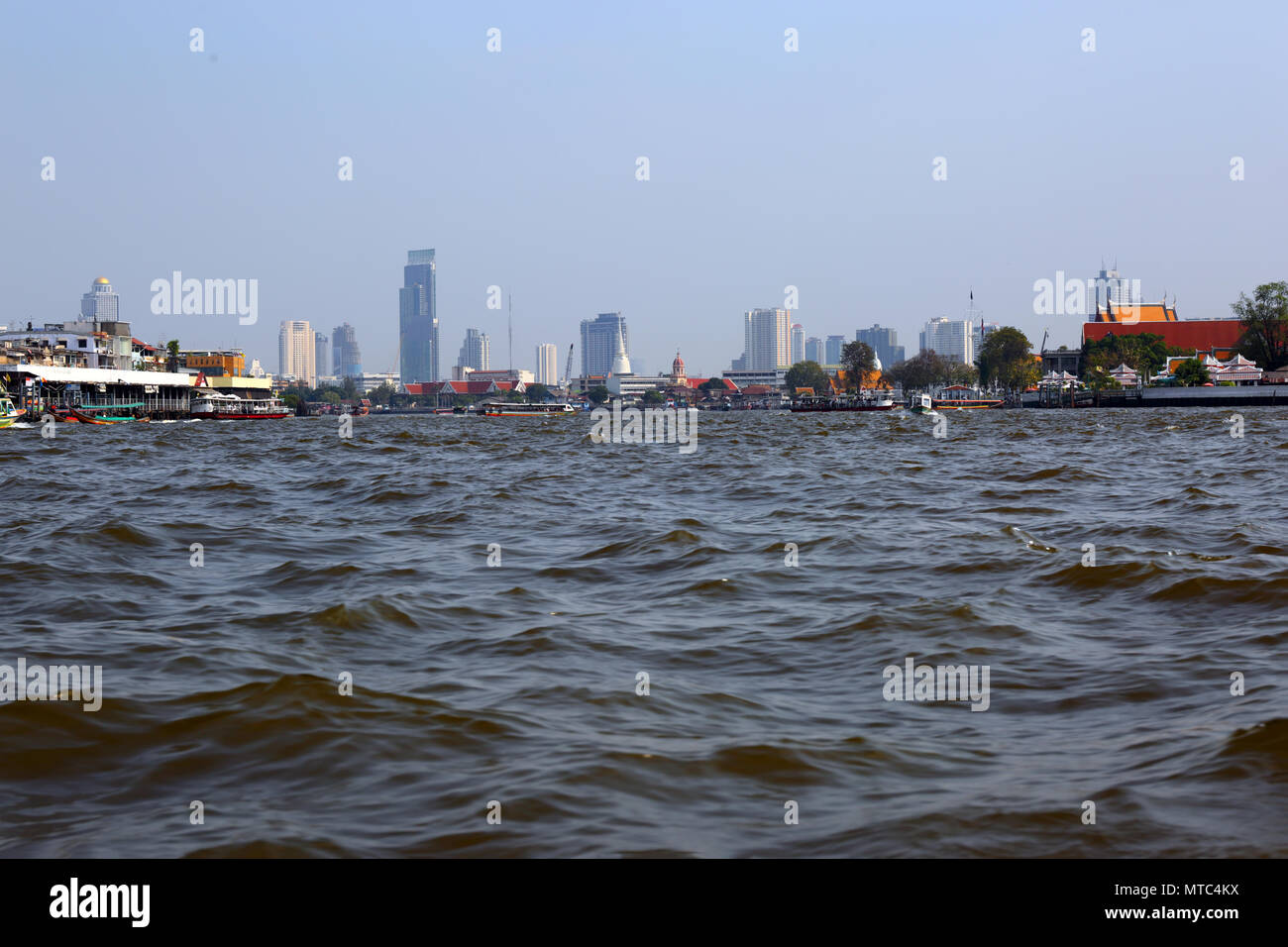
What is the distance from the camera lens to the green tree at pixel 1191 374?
411 feet

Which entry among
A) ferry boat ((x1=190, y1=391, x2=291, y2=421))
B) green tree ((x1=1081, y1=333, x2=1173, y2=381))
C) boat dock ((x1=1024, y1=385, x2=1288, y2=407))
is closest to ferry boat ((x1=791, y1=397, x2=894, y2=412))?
boat dock ((x1=1024, y1=385, x2=1288, y2=407))

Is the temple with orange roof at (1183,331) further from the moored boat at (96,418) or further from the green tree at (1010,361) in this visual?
the moored boat at (96,418)

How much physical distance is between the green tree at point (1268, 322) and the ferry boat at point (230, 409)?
114m

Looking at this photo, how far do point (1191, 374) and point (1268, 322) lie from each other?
14.5 meters

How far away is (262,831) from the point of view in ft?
15.1

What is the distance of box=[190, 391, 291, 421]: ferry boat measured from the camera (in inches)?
4242

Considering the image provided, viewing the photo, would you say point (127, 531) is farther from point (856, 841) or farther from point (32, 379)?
point (32, 379)

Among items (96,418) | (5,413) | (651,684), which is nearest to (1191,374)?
(96,418)

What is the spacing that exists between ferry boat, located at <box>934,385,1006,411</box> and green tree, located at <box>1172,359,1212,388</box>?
2632 centimetres

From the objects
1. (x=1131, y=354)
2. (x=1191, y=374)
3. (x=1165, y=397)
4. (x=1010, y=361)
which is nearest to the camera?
(x=1165, y=397)

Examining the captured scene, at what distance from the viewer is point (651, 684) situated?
23.0ft

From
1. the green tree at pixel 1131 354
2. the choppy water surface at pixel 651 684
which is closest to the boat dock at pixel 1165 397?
the green tree at pixel 1131 354

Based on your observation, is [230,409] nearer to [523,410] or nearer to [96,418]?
[96,418]
